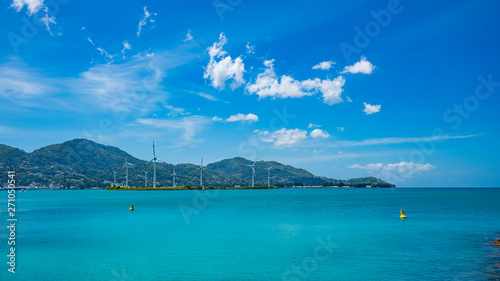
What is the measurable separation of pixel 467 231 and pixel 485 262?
23196 mm

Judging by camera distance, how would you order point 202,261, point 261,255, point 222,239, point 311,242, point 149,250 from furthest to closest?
point 222,239 → point 311,242 → point 149,250 → point 261,255 → point 202,261

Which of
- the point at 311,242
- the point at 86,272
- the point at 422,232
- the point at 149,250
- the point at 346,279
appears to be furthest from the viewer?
the point at 422,232

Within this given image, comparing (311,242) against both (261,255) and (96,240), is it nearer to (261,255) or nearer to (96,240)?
(261,255)

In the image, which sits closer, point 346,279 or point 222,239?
point 346,279

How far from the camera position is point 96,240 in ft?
143

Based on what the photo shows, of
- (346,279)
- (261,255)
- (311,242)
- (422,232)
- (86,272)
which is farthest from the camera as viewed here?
(422,232)

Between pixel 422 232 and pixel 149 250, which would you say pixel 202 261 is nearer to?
pixel 149 250

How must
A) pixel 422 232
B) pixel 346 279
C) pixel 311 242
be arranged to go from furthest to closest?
pixel 422 232 → pixel 311 242 → pixel 346 279

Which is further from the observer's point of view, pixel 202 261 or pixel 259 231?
pixel 259 231

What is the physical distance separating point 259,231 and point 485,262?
28878 millimetres

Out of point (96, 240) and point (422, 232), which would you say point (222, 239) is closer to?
point (96, 240)

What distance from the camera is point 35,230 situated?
2057 inches

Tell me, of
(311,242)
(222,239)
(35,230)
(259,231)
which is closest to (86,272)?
(222,239)

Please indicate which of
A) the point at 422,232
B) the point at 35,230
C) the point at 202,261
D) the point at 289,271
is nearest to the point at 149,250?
the point at 202,261
